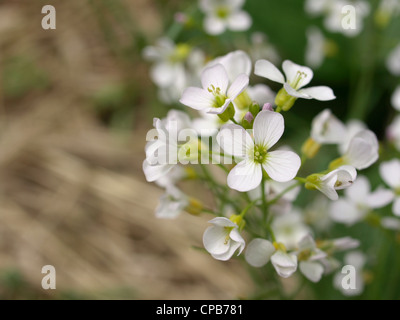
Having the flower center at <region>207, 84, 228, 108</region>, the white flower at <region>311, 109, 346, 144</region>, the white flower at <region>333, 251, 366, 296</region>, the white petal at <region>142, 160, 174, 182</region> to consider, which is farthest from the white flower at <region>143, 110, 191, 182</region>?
the white flower at <region>333, 251, 366, 296</region>

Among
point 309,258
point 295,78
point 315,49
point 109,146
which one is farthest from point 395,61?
point 109,146

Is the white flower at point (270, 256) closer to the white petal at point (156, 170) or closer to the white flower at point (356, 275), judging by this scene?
the white petal at point (156, 170)

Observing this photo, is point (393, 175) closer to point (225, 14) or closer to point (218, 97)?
point (218, 97)

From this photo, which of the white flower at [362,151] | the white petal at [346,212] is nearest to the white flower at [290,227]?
the white petal at [346,212]

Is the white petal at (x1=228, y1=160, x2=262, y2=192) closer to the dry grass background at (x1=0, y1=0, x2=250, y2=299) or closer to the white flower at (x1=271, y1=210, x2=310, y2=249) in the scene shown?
the white flower at (x1=271, y1=210, x2=310, y2=249)
